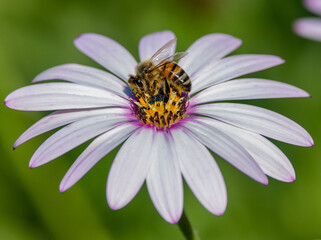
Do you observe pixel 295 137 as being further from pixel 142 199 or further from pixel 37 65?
pixel 37 65

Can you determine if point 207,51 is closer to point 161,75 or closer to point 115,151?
point 161,75

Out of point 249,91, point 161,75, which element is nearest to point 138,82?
point 161,75

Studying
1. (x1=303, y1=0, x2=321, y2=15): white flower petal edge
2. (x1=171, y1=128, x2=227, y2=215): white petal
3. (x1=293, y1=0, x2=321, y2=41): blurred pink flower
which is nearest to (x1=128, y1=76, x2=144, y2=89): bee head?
(x1=171, y1=128, x2=227, y2=215): white petal

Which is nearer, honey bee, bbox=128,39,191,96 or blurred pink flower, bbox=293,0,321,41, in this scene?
honey bee, bbox=128,39,191,96

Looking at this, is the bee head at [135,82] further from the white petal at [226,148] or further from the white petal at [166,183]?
the white petal at [166,183]

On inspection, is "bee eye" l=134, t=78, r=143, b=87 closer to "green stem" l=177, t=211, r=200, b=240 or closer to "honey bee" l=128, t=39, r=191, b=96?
"honey bee" l=128, t=39, r=191, b=96

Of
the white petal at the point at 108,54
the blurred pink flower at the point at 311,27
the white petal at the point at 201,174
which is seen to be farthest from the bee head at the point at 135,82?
the blurred pink flower at the point at 311,27
